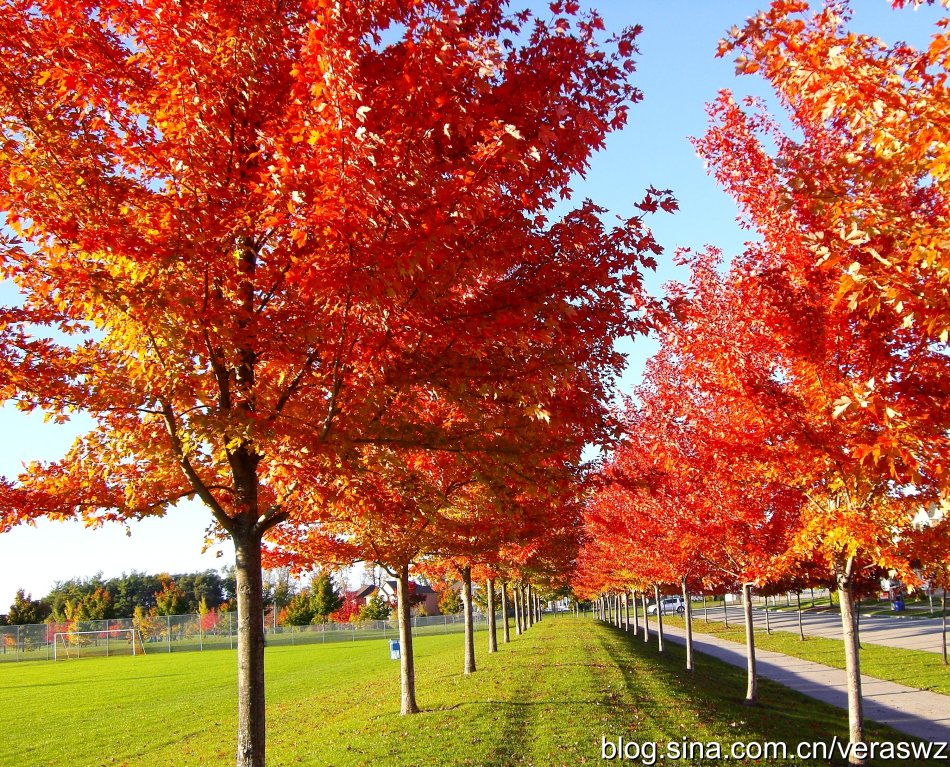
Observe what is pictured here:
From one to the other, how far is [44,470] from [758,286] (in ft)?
24.0

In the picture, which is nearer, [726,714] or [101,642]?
[726,714]

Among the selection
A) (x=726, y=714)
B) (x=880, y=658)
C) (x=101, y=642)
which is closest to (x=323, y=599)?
(x=101, y=642)

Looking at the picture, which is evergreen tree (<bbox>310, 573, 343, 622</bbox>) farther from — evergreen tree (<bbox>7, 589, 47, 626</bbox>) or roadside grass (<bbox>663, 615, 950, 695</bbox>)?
roadside grass (<bbox>663, 615, 950, 695</bbox>)

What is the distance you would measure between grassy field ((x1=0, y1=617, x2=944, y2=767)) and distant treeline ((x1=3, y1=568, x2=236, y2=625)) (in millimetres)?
30637

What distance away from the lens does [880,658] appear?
2419cm

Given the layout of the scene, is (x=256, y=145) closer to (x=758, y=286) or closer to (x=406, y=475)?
(x=406, y=475)

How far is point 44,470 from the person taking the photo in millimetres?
5988

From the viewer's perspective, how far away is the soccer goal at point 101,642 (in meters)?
47.6

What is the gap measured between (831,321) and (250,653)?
667cm

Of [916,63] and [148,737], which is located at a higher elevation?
[916,63]

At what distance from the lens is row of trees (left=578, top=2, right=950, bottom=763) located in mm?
4383

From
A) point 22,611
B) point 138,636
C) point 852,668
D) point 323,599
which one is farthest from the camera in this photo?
point 323,599

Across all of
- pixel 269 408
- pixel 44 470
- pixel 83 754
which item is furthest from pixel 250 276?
pixel 83 754

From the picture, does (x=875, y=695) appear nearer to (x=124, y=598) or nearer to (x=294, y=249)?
(x=294, y=249)
